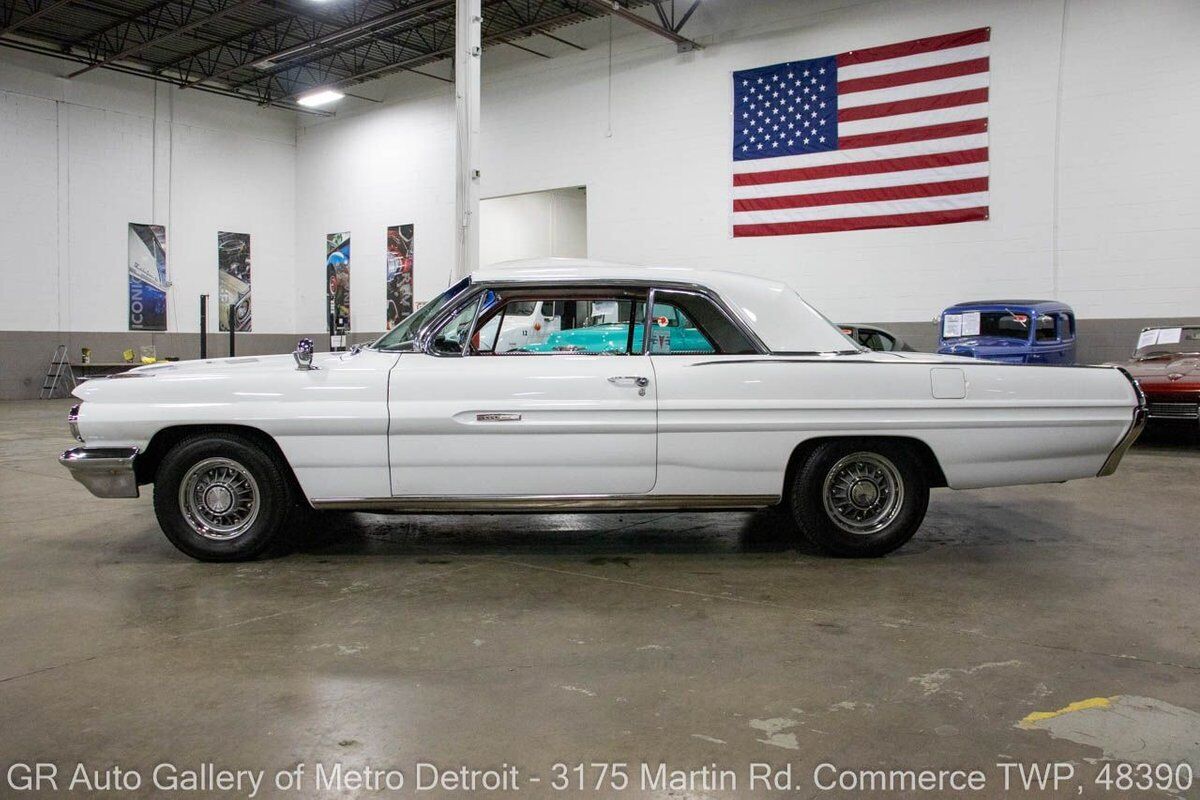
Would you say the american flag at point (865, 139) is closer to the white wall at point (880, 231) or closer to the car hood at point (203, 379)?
the white wall at point (880, 231)

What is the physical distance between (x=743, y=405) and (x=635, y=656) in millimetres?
1626

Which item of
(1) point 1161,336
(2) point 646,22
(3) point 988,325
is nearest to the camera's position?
(1) point 1161,336

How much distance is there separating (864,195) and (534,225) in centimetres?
785

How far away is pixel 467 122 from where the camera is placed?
11.7 m

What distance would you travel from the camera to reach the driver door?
434 cm

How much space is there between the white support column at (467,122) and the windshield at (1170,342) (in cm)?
851

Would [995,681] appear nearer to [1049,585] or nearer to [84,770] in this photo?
[1049,585]

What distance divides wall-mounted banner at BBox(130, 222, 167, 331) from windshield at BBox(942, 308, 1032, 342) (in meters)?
17.1

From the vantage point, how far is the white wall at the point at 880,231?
1213 cm

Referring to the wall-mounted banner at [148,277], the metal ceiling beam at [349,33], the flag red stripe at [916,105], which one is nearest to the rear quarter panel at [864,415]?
→ the flag red stripe at [916,105]

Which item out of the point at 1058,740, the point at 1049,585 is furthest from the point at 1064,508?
the point at 1058,740

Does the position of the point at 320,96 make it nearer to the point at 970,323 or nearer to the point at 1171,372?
the point at 970,323

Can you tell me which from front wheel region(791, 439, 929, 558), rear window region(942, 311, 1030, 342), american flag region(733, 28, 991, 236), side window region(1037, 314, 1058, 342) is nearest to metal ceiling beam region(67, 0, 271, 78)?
american flag region(733, 28, 991, 236)

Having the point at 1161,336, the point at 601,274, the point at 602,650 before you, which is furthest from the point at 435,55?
the point at 602,650
